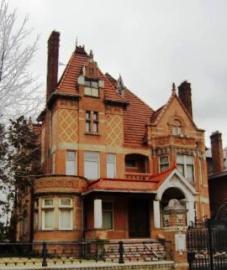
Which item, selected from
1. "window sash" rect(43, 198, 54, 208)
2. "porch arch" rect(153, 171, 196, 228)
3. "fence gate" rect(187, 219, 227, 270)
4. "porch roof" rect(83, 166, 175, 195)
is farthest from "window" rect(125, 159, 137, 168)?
"fence gate" rect(187, 219, 227, 270)

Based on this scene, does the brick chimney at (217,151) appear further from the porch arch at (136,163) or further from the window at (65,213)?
the window at (65,213)

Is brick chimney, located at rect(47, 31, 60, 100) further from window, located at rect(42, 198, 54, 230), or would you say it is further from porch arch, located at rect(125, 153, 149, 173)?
window, located at rect(42, 198, 54, 230)

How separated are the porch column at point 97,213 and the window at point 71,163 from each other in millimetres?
4068

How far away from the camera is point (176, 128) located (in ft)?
119

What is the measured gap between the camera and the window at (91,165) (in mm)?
31719

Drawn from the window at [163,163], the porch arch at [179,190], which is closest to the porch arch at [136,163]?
the window at [163,163]

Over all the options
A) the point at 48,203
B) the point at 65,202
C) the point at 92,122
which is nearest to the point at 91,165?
the point at 92,122

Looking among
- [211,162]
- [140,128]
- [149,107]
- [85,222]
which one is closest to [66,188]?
[85,222]

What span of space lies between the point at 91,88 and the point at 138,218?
9645mm

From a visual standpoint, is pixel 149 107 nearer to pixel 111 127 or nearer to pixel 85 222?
pixel 111 127

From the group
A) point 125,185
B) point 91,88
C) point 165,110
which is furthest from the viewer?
point 165,110

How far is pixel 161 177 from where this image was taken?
99.3 feet

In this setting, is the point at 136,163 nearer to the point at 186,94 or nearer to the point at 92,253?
the point at 186,94

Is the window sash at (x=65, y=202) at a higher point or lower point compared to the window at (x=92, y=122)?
lower
